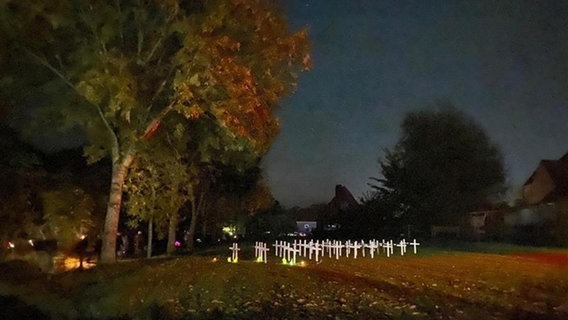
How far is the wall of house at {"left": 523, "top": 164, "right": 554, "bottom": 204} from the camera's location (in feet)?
216

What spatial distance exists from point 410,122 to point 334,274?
54.5m

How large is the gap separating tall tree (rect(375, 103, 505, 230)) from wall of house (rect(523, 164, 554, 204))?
3205 millimetres

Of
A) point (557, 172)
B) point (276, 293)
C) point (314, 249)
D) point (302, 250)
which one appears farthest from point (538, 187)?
point (276, 293)

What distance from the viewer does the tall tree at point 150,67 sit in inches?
819

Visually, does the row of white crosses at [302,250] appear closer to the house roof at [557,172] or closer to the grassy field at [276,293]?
the grassy field at [276,293]


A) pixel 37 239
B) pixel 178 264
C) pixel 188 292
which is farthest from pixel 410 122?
pixel 188 292

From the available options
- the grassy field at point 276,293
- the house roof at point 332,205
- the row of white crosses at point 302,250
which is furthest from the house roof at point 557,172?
the grassy field at point 276,293

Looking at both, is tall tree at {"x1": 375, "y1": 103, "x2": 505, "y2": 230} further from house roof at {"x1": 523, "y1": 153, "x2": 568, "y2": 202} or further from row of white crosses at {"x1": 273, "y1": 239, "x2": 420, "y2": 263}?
row of white crosses at {"x1": 273, "y1": 239, "x2": 420, "y2": 263}

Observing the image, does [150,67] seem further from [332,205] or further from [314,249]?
[332,205]

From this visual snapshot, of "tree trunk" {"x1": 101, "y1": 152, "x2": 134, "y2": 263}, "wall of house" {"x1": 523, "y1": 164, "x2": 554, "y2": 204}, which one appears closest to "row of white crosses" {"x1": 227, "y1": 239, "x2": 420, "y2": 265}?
"tree trunk" {"x1": 101, "y1": 152, "x2": 134, "y2": 263}

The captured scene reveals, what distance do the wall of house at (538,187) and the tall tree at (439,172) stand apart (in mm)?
3205

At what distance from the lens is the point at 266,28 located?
22.4 m

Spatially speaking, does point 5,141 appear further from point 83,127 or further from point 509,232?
point 509,232

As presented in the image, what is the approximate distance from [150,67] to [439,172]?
159ft
